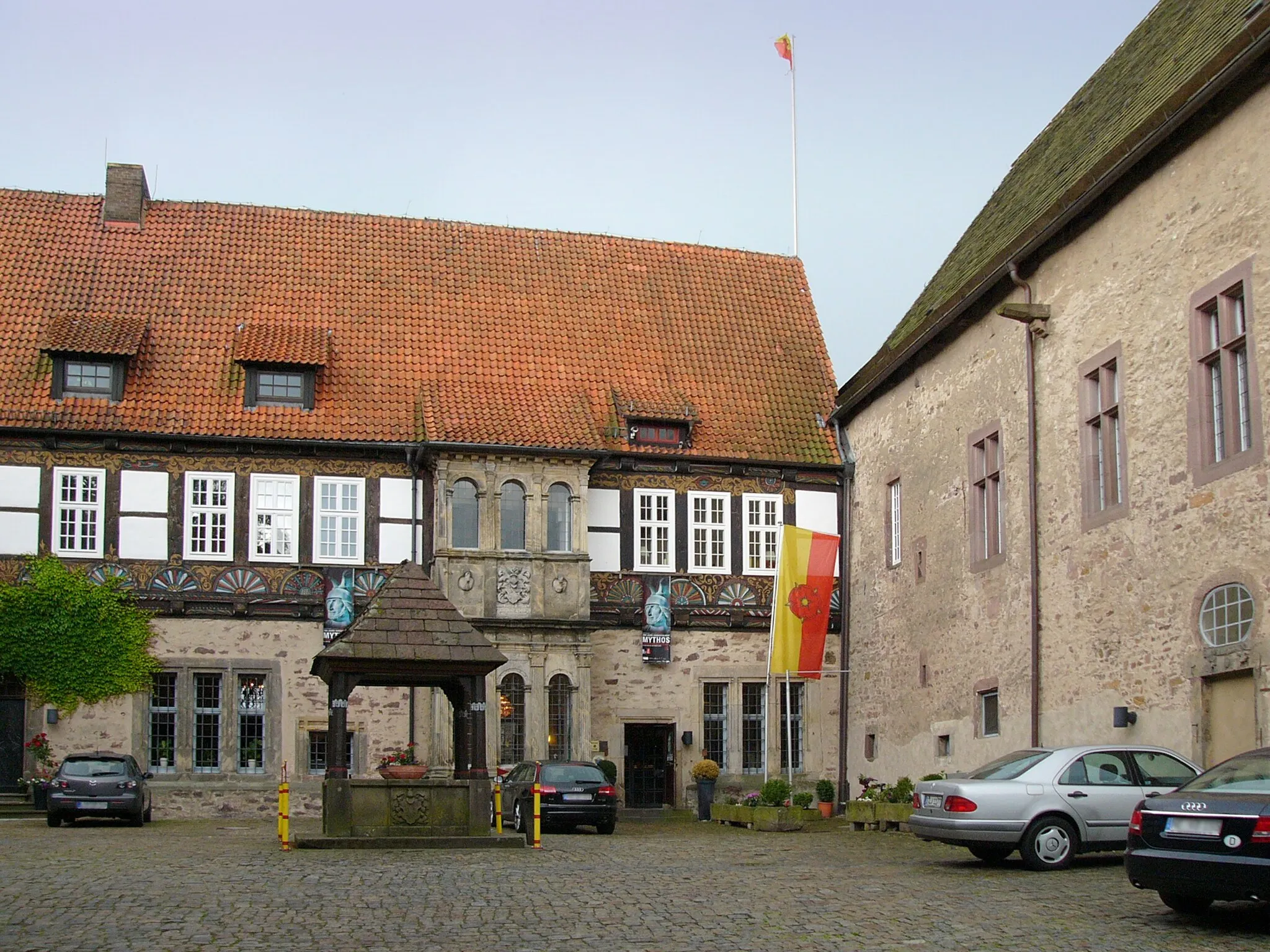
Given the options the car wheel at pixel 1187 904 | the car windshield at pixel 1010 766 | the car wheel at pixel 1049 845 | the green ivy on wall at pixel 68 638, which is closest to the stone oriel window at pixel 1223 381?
the car windshield at pixel 1010 766

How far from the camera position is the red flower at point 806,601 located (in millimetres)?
29688

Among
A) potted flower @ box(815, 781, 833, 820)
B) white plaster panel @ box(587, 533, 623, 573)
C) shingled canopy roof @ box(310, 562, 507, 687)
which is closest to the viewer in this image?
shingled canopy roof @ box(310, 562, 507, 687)

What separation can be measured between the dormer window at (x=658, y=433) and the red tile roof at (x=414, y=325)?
291mm

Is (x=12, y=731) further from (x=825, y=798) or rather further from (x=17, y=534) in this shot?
(x=825, y=798)

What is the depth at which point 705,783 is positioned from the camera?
1158 inches

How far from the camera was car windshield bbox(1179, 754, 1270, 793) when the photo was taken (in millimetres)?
11680

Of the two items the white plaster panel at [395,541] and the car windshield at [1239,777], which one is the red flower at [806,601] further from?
the car windshield at [1239,777]

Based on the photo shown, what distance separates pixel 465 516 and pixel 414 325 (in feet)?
15.2

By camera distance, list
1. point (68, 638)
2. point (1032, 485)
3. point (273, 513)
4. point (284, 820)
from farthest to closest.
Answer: point (273, 513), point (68, 638), point (1032, 485), point (284, 820)

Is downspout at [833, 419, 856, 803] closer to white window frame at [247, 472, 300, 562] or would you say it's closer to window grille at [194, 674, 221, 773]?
white window frame at [247, 472, 300, 562]

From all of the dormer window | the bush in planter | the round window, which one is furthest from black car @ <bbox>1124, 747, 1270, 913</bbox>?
the dormer window

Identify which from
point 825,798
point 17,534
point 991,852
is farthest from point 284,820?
point 825,798

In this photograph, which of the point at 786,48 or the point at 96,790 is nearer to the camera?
the point at 96,790

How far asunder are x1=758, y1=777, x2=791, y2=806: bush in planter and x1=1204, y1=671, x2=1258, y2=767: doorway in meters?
9.79
